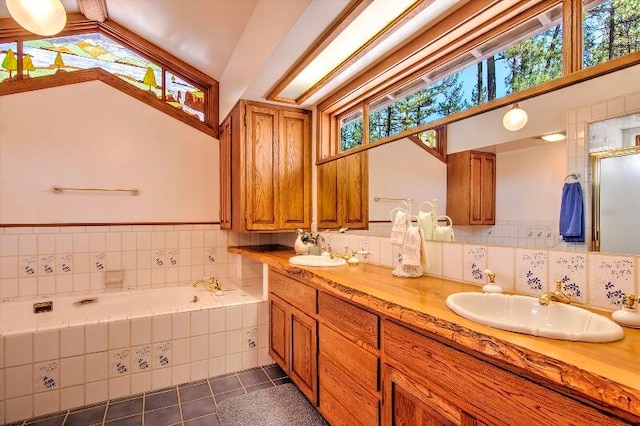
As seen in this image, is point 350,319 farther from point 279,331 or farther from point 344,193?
point 344,193

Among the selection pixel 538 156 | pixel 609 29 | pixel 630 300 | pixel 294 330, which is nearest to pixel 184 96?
pixel 294 330

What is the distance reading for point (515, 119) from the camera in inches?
55.6

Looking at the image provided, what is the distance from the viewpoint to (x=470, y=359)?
93 centimetres

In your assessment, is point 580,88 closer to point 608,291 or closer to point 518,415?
point 608,291

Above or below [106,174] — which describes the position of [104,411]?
below

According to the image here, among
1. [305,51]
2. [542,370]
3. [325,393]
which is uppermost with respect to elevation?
[305,51]

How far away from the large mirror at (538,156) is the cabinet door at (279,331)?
47.8 inches

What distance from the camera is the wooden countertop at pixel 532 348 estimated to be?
64 cm

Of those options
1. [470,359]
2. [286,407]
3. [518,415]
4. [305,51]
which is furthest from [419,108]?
[286,407]

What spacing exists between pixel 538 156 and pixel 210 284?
266 cm

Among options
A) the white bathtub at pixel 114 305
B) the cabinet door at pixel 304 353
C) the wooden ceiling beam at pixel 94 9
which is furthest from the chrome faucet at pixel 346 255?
the wooden ceiling beam at pixel 94 9

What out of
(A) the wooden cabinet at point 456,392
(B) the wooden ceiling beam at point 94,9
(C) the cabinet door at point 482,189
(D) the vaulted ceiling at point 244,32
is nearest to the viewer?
(A) the wooden cabinet at point 456,392

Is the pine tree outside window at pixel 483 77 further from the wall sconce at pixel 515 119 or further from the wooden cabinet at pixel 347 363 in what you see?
the wooden cabinet at pixel 347 363

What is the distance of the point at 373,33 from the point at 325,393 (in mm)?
1895
